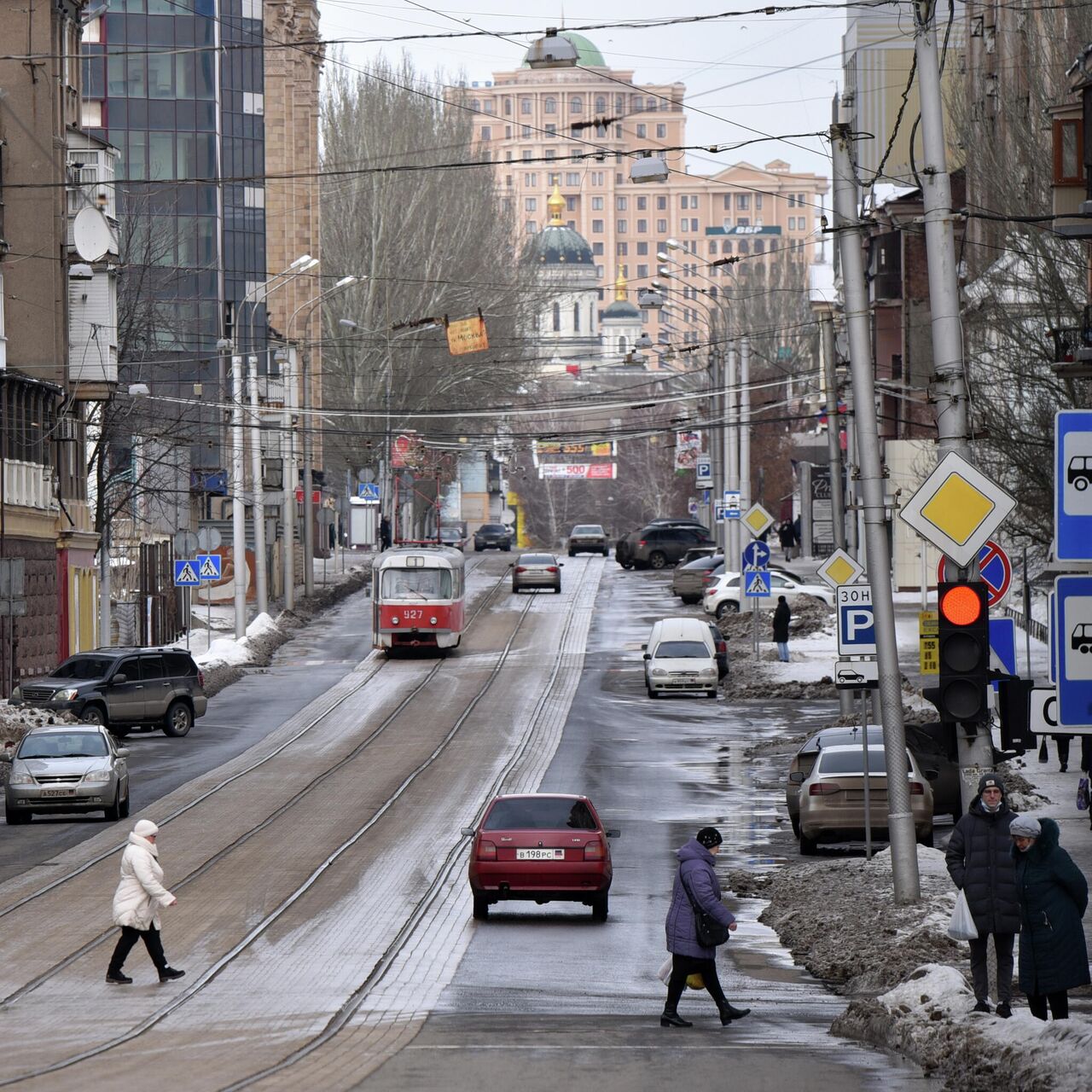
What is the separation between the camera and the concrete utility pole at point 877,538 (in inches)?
723

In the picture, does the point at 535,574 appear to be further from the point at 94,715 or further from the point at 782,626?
the point at 94,715

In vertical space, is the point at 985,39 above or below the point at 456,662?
above

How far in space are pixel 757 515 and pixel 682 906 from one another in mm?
31992

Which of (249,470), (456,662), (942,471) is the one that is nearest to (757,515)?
(456,662)

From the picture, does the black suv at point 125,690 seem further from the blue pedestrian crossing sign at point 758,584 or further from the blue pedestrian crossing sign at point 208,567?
the blue pedestrian crossing sign at point 758,584

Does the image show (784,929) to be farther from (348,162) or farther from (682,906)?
(348,162)

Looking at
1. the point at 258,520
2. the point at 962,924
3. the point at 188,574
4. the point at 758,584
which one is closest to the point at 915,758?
the point at 962,924

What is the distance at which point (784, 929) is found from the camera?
1980cm

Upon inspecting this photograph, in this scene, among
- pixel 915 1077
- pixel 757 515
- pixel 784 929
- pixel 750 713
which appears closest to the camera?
pixel 915 1077

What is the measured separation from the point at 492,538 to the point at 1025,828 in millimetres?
92661

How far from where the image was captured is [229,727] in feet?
138

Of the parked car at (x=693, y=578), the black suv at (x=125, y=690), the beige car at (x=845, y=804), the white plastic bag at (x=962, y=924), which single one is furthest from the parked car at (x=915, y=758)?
the parked car at (x=693, y=578)

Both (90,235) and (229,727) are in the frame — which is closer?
(229,727)

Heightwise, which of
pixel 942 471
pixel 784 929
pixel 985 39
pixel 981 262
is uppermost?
pixel 985 39
